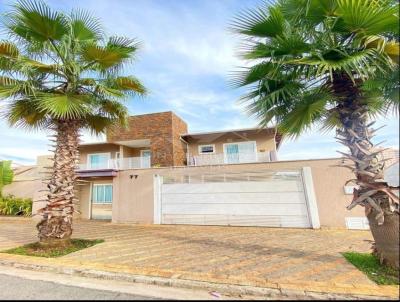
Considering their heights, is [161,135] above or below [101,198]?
above

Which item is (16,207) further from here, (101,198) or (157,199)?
(157,199)

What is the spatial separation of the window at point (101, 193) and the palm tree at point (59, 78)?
434 inches

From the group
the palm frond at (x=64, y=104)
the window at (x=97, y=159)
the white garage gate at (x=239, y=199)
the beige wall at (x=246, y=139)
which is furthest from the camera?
the window at (x=97, y=159)

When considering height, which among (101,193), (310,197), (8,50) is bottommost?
(310,197)

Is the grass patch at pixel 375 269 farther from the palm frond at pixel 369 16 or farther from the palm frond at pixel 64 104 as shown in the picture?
the palm frond at pixel 64 104

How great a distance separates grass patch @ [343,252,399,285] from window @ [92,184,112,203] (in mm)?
16240

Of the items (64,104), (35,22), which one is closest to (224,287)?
(64,104)

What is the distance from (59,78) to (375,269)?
9325 millimetres

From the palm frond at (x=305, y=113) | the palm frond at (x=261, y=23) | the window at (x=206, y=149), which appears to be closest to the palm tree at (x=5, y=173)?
the window at (x=206, y=149)

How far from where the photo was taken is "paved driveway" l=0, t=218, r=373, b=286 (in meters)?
4.48

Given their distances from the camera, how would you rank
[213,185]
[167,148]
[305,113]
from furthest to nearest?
[167,148], [213,185], [305,113]

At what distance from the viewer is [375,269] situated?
461 cm

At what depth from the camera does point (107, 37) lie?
710 cm

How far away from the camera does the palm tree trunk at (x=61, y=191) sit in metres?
6.71
